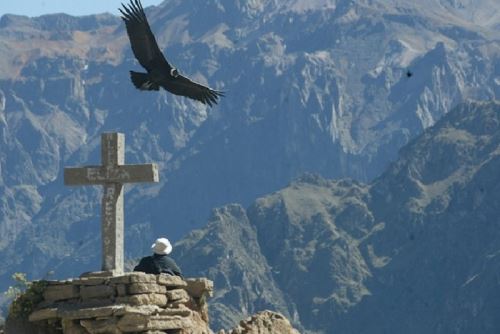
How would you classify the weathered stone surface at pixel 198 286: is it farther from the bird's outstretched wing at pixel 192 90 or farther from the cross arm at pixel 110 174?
the bird's outstretched wing at pixel 192 90

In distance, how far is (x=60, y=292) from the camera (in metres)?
30.1

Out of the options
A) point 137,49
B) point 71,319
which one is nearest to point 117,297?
point 71,319

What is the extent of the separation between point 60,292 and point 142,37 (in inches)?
173

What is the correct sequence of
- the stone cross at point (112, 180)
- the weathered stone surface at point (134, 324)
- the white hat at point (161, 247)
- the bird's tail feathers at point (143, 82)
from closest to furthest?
1. the weathered stone surface at point (134, 324)
2. the stone cross at point (112, 180)
3. the white hat at point (161, 247)
4. the bird's tail feathers at point (143, 82)

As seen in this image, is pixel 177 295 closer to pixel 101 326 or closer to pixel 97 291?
pixel 97 291

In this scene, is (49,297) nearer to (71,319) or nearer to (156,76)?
(71,319)

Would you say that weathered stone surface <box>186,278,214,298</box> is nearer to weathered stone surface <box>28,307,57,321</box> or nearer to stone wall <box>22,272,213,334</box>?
stone wall <box>22,272,213,334</box>

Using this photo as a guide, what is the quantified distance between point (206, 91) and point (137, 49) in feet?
5.00

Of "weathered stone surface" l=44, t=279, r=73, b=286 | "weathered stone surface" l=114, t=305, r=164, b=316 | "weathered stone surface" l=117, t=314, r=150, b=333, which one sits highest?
"weathered stone surface" l=44, t=279, r=73, b=286

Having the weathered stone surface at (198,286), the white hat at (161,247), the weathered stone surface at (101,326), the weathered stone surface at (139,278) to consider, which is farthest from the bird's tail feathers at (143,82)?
the weathered stone surface at (101,326)

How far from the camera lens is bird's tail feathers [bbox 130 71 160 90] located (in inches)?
1257

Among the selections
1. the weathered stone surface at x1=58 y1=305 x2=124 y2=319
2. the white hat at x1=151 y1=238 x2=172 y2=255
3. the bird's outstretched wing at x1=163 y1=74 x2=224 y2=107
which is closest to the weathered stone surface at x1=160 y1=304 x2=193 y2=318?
the weathered stone surface at x1=58 y1=305 x2=124 y2=319

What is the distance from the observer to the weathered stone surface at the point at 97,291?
29.2 metres

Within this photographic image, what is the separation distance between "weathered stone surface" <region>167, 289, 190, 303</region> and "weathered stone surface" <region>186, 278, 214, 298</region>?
10.0 inches
